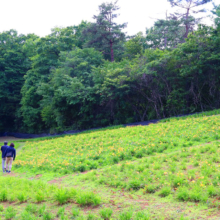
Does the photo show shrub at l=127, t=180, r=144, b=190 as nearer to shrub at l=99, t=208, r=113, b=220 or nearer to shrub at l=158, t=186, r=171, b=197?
shrub at l=158, t=186, r=171, b=197

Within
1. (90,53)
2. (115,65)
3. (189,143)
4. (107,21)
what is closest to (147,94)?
(115,65)

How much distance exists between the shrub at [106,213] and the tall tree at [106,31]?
27.7 meters

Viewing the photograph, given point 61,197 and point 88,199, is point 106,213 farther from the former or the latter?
point 61,197

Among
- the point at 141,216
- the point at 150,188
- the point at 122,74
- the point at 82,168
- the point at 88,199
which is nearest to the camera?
the point at 141,216

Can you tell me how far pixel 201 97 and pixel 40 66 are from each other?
A: 24002mm

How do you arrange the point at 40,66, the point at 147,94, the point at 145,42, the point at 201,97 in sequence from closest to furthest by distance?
the point at 201,97, the point at 147,94, the point at 145,42, the point at 40,66

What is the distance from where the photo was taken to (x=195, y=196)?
5.43 m

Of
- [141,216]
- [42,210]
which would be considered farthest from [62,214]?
[141,216]

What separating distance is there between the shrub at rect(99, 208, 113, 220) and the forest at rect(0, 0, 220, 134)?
17.2 meters

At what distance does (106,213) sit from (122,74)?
20049 mm

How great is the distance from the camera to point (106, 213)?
501cm

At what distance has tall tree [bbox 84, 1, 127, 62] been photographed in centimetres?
3028

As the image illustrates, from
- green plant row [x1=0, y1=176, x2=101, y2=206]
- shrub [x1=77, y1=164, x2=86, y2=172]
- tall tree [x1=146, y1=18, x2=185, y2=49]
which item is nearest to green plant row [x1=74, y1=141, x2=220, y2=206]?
shrub [x1=77, y1=164, x2=86, y2=172]

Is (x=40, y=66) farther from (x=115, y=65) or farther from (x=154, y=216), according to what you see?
(x=154, y=216)
